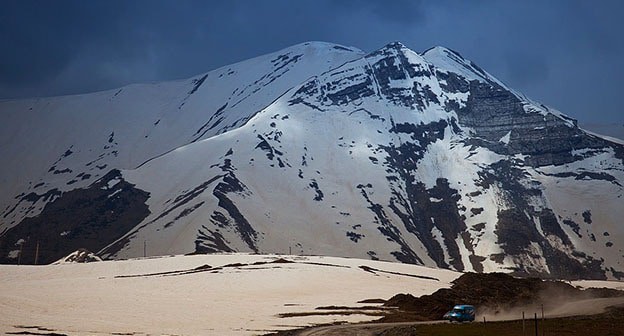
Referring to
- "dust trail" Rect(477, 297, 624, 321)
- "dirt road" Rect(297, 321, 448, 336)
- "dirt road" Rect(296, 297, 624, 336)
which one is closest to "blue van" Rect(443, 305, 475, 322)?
"dirt road" Rect(296, 297, 624, 336)

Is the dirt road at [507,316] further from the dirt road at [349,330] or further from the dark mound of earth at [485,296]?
the dark mound of earth at [485,296]

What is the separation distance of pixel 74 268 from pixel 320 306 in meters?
44.4

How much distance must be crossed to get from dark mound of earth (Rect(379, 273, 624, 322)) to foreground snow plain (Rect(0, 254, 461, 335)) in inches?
234

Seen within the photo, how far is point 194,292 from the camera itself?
77.6 m

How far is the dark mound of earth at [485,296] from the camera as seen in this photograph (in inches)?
2763

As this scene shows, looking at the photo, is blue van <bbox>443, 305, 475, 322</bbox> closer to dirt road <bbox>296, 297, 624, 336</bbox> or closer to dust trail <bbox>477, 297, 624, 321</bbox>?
dirt road <bbox>296, 297, 624, 336</bbox>

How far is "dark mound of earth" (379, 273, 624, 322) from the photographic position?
230 feet

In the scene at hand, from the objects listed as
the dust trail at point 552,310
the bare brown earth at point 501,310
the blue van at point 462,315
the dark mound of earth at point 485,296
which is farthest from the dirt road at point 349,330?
the dust trail at point 552,310

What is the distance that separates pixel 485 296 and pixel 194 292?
33.2 m

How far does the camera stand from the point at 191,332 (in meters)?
46.0

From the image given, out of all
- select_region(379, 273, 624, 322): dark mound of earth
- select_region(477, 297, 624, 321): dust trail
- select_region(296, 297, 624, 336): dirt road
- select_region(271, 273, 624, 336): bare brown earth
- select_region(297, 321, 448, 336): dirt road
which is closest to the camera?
select_region(297, 321, 448, 336): dirt road

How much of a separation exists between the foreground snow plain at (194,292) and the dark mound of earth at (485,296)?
19.5ft

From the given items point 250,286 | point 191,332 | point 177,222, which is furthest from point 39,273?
point 177,222

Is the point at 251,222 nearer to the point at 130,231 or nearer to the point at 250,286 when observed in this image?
the point at 130,231
